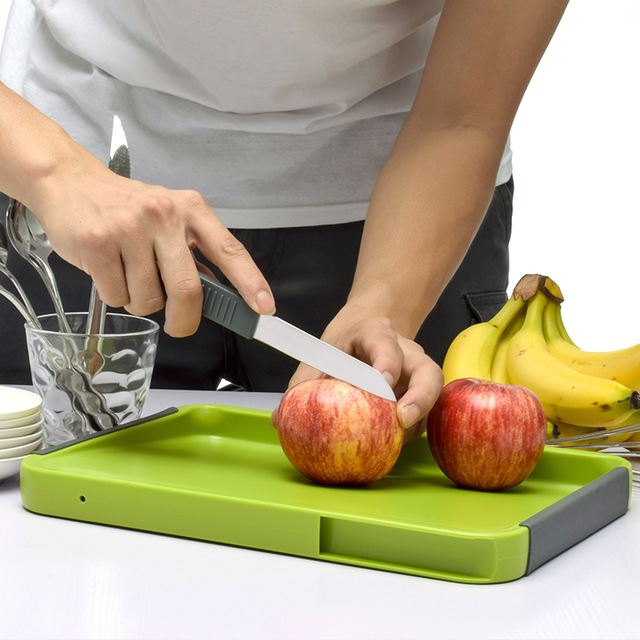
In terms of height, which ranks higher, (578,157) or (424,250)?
(578,157)

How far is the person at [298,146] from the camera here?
2.92 feet

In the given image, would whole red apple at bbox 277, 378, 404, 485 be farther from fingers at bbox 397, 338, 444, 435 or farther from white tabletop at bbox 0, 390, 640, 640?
white tabletop at bbox 0, 390, 640, 640

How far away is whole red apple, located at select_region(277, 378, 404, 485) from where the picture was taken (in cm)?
78

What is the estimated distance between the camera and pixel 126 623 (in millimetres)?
576

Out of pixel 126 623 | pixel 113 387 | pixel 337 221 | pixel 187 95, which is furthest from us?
→ pixel 337 221

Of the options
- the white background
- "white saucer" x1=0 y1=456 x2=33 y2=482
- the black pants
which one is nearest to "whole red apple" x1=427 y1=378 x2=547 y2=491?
"white saucer" x1=0 y1=456 x2=33 y2=482

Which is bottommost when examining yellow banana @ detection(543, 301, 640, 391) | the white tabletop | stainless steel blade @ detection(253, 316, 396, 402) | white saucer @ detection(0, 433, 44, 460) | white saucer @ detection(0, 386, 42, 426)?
the white tabletop

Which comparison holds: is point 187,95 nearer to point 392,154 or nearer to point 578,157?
point 392,154

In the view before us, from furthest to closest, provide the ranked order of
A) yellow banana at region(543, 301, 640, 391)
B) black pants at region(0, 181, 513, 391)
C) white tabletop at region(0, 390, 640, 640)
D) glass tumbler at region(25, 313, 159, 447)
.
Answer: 1. black pants at region(0, 181, 513, 391)
2. yellow banana at region(543, 301, 640, 391)
3. glass tumbler at region(25, 313, 159, 447)
4. white tabletop at region(0, 390, 640, 640)

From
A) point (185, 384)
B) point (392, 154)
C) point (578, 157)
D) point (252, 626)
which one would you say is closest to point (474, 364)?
point (392, 154)

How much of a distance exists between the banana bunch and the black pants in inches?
6.8

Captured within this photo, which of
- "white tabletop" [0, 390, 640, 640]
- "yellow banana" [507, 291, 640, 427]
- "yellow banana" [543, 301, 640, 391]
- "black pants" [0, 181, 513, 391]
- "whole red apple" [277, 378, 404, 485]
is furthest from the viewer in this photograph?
"black pants" [0, 181, 513, 391]

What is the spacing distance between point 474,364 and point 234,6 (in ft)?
1.79

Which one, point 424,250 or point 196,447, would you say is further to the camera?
point 424,250
